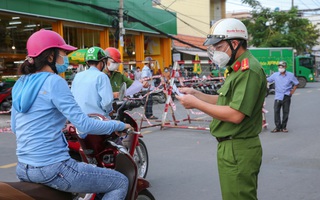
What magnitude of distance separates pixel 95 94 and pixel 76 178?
1.97m

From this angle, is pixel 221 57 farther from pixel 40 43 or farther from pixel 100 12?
pixel 100 12

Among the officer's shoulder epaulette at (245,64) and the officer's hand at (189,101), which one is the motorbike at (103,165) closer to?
the officer's hand at (189,101)

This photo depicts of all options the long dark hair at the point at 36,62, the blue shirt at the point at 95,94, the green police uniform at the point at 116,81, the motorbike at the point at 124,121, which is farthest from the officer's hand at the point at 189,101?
the green police uniform at the point at 116,81

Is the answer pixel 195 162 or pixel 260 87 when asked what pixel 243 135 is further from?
pixel 195 162

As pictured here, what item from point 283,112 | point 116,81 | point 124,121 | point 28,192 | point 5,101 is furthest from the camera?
point 5,101

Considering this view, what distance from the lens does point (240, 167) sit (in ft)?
9.43

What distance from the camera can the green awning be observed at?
55.0 feet

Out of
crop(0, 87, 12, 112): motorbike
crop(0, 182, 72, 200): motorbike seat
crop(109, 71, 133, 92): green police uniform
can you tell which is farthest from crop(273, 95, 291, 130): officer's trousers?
crop(0, 87, 12, 112): motorbike

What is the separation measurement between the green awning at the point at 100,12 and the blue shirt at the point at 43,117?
46.6 feet

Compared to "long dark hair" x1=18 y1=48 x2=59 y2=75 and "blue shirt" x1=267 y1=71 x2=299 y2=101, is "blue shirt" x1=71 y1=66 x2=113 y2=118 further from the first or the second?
"blue shirt" x1=267 y1=71 x2=299 y2=101

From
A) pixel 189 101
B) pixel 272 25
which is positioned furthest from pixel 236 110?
pixel 272 25

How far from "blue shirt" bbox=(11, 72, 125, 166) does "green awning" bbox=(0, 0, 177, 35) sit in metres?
14.2

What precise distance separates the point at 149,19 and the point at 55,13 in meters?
8.28

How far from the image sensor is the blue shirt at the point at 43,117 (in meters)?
2.70
